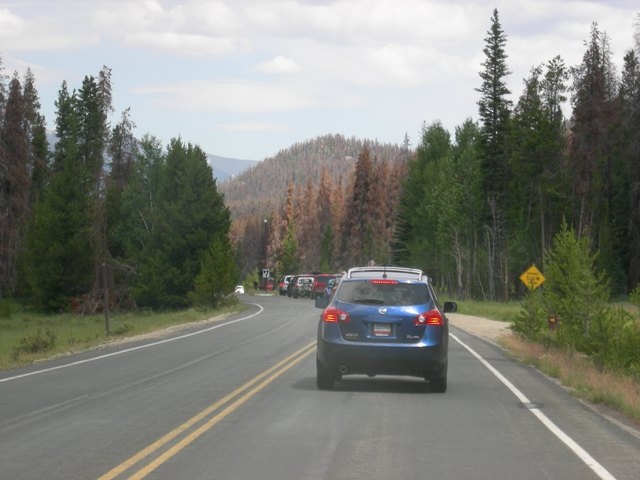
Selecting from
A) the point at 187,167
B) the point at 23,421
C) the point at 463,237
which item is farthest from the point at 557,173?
the point at 23,421

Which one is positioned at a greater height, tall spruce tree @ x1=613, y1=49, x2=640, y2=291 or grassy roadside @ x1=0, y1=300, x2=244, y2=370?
tall spruce tree @ x1=613, y1=49, x2=640, y2=291

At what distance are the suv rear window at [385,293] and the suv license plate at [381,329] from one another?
35 cm

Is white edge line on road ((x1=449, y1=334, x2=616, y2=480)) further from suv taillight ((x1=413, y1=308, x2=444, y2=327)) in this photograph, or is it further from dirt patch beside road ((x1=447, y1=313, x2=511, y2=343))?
dirt patch beside road ((x1=447, y1=313, x2=511, y2=343))

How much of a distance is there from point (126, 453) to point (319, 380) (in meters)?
6.42

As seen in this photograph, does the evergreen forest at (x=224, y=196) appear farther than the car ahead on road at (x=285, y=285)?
No

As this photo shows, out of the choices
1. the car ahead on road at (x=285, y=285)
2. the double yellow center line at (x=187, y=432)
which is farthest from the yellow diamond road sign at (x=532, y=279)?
the car ahead on road at (x=285, y=285)

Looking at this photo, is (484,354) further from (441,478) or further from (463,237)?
(463,237)

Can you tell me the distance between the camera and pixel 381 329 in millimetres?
15531

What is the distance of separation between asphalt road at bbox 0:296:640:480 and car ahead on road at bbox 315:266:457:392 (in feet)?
1.42

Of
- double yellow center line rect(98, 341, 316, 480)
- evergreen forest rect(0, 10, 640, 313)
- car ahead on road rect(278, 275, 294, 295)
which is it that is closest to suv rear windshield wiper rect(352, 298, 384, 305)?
double yellow center line rect(98, 341, 316, 480)

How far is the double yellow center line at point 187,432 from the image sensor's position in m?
9.04

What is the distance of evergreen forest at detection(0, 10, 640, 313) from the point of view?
226 feet

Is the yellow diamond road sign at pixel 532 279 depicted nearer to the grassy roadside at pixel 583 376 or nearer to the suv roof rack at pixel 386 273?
the grassy roadside at pixel 583 376

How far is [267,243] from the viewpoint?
7387 inches
